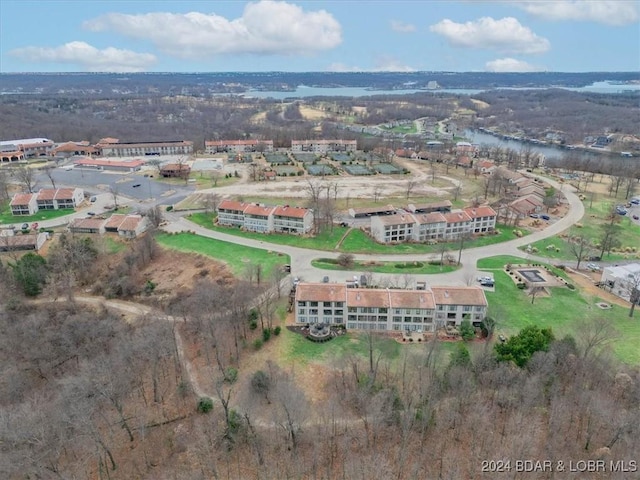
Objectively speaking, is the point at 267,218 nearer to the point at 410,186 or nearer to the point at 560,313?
the point at 410,186

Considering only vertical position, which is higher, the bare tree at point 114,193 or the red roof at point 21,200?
the red roof at point 21,200

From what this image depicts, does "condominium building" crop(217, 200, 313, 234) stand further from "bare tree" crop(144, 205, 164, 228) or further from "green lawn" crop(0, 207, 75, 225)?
"green lawn" crop(0, 207, 75, 225)

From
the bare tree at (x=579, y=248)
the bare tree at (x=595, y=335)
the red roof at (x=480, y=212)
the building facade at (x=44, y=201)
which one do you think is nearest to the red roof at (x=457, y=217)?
the red roof at (x=480, y=212)

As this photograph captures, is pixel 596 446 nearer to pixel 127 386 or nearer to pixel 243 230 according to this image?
pixel 127 386

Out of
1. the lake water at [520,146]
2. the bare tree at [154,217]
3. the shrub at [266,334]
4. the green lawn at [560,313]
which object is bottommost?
the shrub at [266,334]

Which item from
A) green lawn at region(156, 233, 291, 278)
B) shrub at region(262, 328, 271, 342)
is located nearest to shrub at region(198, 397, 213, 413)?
shrub at region(262, 328, 271, 342)

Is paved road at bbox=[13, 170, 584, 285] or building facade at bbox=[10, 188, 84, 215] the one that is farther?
building facade at bbox=[10, 188, 84, 215]

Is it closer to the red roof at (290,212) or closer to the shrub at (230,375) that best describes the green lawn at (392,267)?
the red roof at (290,212)
